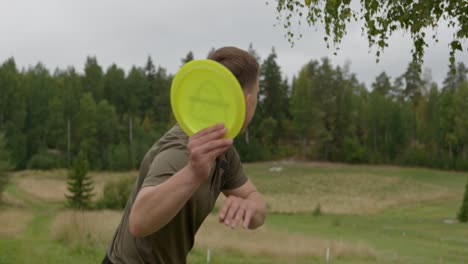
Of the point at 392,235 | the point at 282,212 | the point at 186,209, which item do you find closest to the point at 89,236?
the point at 186,209

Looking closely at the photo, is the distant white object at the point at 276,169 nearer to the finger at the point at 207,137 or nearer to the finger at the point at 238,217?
the finger at the point at 238,217

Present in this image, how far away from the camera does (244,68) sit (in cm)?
246

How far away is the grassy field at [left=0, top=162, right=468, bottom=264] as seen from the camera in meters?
16.9

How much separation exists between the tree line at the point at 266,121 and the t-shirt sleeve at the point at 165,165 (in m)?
75.0

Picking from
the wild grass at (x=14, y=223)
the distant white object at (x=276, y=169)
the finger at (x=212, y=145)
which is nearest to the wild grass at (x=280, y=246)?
the wild grass at (x=14, y=223)

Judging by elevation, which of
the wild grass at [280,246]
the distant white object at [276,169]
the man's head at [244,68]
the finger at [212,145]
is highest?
the man's head at [244,68]

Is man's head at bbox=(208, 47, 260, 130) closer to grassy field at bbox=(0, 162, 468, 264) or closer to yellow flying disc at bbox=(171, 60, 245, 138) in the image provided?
yellow flying disc at bbox=(171, 60, 245, 138)

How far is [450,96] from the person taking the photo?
77375mm

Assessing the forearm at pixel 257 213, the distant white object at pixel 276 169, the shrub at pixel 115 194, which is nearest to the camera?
the forearm at pixel 257 213

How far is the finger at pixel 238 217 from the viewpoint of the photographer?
2.44 metres

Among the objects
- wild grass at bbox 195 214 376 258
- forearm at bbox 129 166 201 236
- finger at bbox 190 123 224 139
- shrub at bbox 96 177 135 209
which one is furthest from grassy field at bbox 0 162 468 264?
finger at bbox 190 123 224 139

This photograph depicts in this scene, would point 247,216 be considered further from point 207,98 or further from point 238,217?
point 207,98

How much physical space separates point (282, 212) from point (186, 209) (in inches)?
1690

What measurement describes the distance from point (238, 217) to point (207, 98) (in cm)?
67
